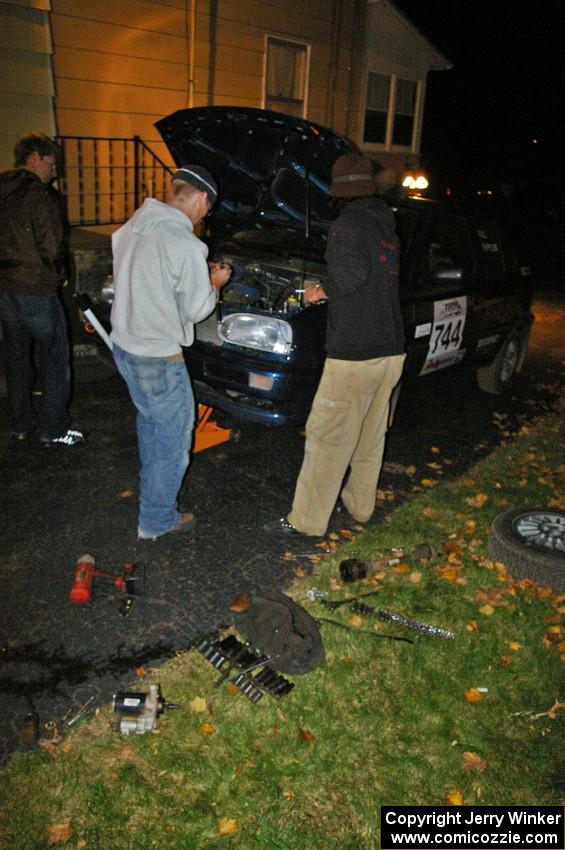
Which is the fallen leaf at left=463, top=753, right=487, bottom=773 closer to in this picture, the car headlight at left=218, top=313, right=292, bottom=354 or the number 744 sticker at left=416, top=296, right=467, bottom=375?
the car headlight at left=218, top=313, right=292, bottom=354

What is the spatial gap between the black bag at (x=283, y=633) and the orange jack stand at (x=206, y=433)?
2.07 meters

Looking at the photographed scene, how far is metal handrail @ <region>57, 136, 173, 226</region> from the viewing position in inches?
345

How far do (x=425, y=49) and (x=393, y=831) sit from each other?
54.9 feet

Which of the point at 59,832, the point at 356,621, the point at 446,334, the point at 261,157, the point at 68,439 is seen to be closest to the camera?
the point at 59,832

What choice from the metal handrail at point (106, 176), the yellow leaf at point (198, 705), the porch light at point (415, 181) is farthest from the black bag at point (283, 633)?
the porch light at point (415, 181)

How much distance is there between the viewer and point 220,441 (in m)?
5.30

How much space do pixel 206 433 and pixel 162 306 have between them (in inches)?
82.2

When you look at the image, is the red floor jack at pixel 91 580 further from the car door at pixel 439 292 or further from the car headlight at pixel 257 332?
the car door at pixel 439 292

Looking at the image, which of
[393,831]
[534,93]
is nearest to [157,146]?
[393,831]

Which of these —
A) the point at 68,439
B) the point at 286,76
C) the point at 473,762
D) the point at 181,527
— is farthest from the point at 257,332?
the point at 286,76

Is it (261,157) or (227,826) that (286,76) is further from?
(227,826)

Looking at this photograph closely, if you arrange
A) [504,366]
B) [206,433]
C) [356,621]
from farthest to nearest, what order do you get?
[504,366], [206,433], [356,621]

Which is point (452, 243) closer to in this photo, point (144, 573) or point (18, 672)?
point (144, 573)

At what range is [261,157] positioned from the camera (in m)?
5.18
